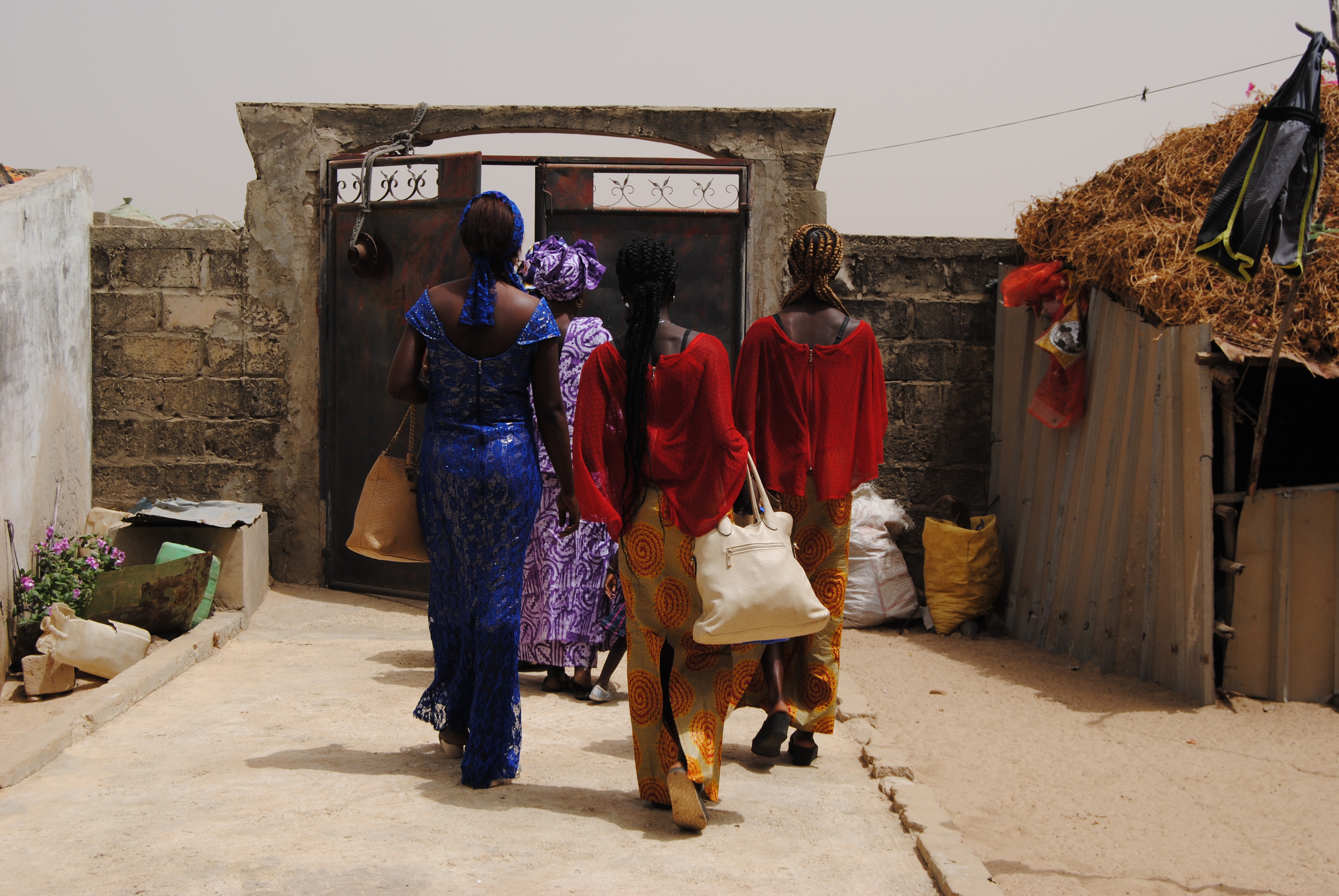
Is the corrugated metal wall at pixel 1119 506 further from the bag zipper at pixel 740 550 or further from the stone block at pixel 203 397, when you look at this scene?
the stone block at pixel 203 397

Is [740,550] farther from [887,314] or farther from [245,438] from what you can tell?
[245,438]

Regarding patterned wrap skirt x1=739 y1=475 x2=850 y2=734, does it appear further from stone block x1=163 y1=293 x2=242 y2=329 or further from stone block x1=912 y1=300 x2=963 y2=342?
stone block x1=163 y1=293 x2=242 y2=329

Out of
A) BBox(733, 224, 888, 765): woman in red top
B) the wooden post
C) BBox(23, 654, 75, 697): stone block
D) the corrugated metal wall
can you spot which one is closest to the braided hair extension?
BBox(733, 224, 888, 765): woman in red top

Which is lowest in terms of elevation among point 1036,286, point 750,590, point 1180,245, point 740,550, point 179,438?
point 750,590

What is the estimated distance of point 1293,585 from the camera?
5.45m

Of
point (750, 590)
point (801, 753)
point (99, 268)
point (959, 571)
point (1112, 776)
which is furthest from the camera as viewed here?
point (99, 268)

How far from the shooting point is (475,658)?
3.68 meters

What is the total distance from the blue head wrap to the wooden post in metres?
3.38

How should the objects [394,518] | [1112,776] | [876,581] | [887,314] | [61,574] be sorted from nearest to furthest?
[394,518], [1112,776], [61,574], [876,581], [887,314]

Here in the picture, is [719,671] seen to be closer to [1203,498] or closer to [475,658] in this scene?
[475,658]

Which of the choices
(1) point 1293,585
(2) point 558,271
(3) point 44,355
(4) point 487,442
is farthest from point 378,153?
(1) point 1293,585

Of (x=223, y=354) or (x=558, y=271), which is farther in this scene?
(x=223, y=354)

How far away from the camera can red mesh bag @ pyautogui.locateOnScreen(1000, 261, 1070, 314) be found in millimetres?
6695

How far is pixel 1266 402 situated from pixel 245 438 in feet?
19.9
